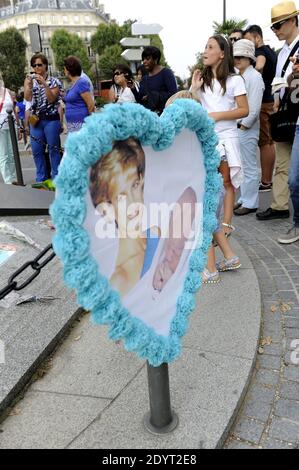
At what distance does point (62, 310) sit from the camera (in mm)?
2977

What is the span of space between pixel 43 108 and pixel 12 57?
202 ft

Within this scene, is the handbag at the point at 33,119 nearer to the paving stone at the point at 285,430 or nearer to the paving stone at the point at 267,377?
Answer: the paving stone at the point at 267,377

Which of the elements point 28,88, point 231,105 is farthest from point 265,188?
point 28,88

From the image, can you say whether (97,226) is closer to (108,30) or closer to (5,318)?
(5,318)

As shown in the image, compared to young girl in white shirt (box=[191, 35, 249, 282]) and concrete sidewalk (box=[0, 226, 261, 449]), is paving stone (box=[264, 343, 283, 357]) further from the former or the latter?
young girl in white shirt (box=[191, 35, 249, 282])

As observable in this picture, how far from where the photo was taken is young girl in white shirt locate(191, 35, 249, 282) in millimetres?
3568

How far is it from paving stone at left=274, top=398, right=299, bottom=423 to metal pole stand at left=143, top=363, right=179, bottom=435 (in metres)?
0.54

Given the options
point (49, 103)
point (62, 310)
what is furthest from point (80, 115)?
point (62, 310)

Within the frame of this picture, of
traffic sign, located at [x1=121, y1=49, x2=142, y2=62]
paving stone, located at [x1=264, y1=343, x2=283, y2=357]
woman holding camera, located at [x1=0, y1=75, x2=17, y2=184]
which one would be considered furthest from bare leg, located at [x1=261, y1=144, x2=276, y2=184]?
traffic sign, located at [x1=121, y1=49, x2=142, y2=62]

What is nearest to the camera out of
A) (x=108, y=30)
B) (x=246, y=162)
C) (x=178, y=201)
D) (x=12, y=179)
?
(x=178, y=201)

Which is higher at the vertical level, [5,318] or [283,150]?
[283,150]

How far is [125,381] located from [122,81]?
6868 millimetres

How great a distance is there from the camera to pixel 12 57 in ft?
200

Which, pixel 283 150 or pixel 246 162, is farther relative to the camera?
pixel 246 162
